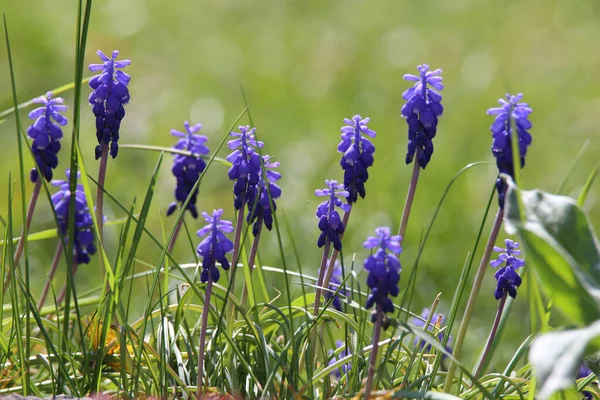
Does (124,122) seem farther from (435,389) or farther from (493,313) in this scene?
(435,389)

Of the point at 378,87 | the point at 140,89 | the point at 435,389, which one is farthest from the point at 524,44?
the point at 435,389

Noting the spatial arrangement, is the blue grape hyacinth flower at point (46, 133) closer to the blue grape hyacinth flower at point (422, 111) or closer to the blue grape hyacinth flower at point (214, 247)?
the blue grape hyacinth flower at point (214, 247)

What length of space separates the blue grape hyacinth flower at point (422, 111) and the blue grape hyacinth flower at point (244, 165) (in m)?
0.49

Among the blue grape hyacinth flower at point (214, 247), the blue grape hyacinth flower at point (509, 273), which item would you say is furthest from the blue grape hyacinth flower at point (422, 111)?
the blue grape hyacinth flower at point (214, 247)

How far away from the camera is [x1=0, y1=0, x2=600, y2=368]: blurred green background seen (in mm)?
6180

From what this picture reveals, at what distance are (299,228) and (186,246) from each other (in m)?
0.81

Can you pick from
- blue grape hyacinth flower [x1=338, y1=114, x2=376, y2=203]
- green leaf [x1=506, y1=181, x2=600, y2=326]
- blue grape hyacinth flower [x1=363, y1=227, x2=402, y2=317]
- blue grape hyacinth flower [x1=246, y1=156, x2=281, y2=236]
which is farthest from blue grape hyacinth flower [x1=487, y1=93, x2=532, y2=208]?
blue grape hyacinth flower [x1=246, y1=156, x2=281, y2=236]

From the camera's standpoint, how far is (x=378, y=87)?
8898 millimetres

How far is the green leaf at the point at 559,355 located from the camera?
188cm

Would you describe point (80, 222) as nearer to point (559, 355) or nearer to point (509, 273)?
point (509, 273)

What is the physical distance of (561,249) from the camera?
2117mm

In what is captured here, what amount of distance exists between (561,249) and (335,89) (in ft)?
22.2

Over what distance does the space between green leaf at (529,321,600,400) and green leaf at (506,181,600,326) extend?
19 centimetres

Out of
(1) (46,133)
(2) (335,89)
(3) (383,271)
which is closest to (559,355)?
(3) (383,271)
